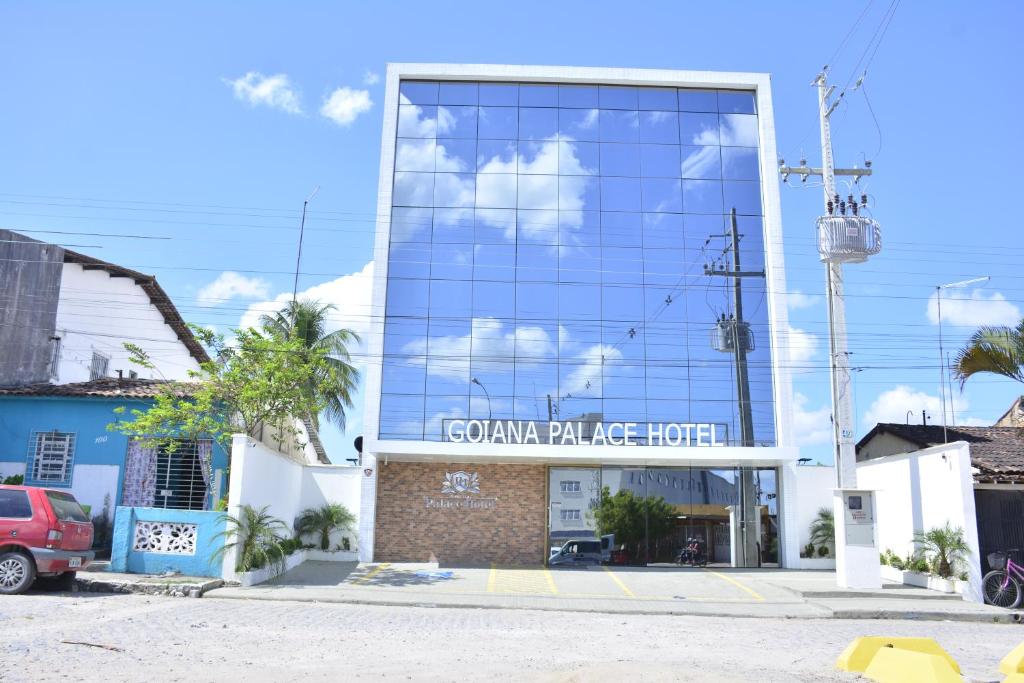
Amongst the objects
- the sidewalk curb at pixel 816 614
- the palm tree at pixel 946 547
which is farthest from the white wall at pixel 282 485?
the palm tree at pixel 946 547

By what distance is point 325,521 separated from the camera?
24312mm

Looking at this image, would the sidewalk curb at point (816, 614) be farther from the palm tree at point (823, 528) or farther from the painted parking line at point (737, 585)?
the palm tree at point (823, 528)

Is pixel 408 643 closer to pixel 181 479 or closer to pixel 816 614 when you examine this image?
pixel 816 614

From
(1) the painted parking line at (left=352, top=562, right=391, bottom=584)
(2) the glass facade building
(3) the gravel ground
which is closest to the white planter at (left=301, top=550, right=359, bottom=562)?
(1) the painted parking line at (left=352, top=562, right=391, bottom=584)

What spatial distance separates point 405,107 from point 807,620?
741 inches

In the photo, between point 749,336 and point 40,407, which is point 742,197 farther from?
point 40,407

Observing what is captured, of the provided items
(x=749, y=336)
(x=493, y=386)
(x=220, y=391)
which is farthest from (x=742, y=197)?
(x=220, y=391)

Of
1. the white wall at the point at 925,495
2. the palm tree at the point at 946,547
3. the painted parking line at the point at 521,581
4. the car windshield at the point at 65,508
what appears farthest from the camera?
the painted parking line at the point at 521,581

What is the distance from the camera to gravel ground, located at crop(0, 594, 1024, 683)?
9.02 metres

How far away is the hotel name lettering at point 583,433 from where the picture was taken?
24625mm

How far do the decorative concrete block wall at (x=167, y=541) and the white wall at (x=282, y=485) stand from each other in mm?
432

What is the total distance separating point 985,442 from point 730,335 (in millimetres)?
7384

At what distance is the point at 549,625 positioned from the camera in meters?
14.3

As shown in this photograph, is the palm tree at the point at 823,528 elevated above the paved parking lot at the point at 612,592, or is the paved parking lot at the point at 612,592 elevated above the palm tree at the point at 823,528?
the palm tree at the point at 823,528
